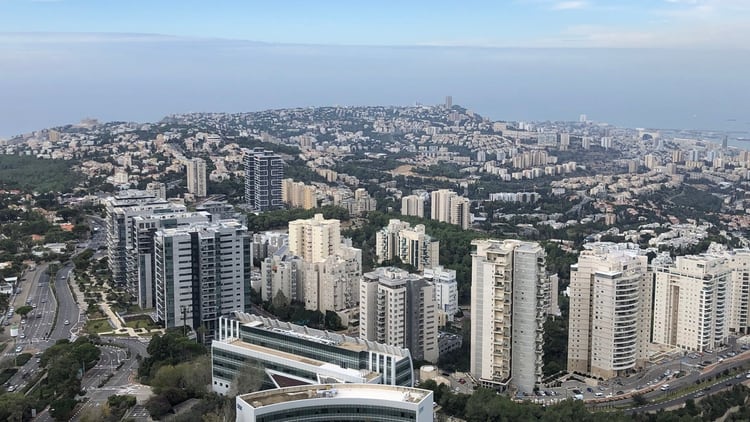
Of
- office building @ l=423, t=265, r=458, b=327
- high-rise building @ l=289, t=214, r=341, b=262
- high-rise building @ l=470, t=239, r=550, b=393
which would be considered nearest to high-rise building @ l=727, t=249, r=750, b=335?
high-rise building @ l=470, t=239, r=550, b=393

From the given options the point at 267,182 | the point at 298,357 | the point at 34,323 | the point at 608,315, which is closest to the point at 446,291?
the point at 608,315

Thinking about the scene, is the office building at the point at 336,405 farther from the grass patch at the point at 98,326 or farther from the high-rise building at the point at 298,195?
the high-rise building at the point at 298,195

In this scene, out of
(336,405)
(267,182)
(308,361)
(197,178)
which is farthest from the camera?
(197,178)

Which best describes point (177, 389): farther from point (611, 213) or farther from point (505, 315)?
point (611, 213)

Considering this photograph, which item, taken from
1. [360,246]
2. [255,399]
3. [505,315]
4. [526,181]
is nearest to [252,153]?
[360,246]

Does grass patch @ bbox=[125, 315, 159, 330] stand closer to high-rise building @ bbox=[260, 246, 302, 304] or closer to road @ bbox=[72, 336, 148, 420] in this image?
road @ bbox=[72, 336, 148, 420]

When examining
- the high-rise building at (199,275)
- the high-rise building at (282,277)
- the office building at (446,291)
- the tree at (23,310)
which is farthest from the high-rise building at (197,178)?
the high-rise building at (199,275)

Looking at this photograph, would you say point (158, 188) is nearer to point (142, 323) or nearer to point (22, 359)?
point (142, 323)
